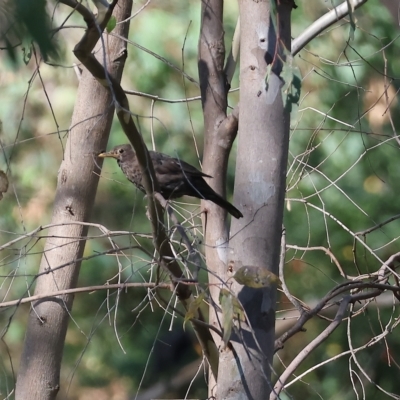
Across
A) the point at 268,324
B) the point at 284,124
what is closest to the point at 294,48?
the point at 284,124

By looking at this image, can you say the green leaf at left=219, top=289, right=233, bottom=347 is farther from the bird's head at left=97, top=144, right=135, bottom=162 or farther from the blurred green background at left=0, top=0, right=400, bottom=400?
the blurred green background at left=0, top=0, right=400, bottom=400

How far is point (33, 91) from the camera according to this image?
4.38 m

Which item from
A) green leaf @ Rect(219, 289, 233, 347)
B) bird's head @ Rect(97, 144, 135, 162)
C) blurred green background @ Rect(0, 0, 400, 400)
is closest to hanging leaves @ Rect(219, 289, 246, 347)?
green leaf @ Rect(219, 289, 233, 347)

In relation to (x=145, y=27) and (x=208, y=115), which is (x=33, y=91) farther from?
(x=208, y=115)

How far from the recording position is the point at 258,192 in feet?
6.24

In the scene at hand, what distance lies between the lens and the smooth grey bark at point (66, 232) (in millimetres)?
2605

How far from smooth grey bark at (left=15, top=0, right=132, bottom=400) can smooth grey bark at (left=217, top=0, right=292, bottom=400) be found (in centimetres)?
77

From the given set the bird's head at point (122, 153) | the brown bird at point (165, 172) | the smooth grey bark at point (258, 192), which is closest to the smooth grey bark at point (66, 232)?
the brown bird at point (165, 172)

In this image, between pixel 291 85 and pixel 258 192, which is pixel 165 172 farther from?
pixel 291 85

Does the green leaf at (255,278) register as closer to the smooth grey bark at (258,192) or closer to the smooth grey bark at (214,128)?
the smooth grey bark at (258,192)

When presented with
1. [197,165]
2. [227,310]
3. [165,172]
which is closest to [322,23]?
[227,310]

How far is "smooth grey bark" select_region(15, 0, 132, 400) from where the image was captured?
8.55 ft

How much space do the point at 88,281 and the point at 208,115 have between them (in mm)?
1839

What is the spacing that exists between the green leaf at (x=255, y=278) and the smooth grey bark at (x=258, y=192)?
195mm
